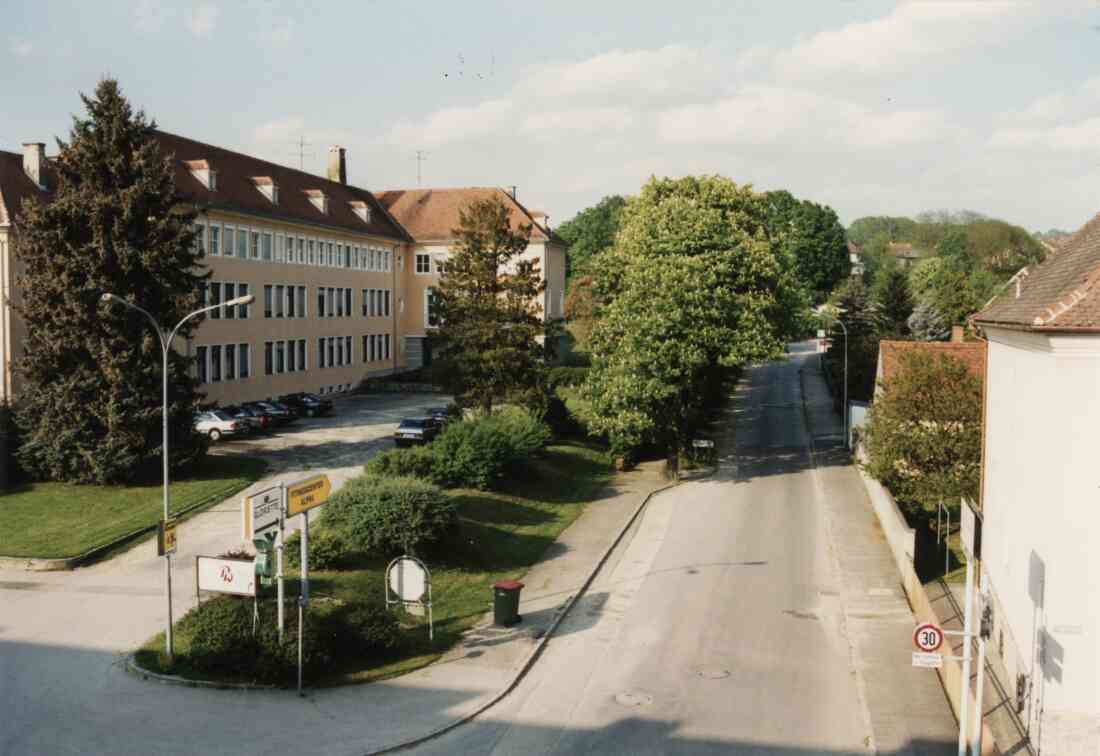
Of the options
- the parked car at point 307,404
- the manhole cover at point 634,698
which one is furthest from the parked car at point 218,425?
the manhole cover at point 634,698

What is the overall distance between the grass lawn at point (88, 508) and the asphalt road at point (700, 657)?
1246 cm

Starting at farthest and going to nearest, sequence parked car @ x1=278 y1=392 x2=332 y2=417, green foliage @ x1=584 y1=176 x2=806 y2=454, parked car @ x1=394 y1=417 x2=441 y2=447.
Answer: parked car @ x1=278 y1=392 x2=332 y2=417
parked car @ x1=394 y1=417 x2=441 y2=447
green foliage @ x1=584 y1=176 x2=806 y2=454

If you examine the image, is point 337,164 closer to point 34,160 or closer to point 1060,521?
point 34,160

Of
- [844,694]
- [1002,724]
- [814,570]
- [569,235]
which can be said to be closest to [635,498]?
[814,570]

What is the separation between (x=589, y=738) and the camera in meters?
15.7

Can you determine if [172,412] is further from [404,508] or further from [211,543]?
[404,508]

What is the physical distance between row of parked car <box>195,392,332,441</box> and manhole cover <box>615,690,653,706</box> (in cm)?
2346

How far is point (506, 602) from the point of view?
68.3ft

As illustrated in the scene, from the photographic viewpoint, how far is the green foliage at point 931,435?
2783 cm

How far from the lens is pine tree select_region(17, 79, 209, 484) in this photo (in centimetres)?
3109

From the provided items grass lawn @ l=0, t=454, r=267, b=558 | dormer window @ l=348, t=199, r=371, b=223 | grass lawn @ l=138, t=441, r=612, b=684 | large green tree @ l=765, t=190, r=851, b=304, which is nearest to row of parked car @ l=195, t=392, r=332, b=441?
grass lawn @ l=0, t=454, r=267, b=558

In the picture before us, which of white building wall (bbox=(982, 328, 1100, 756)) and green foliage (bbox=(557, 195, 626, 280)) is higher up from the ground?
green foliage (bbox=(557, 195, 626, 280))

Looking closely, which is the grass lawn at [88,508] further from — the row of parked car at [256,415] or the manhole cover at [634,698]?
A: the manhole cover at [634,698]

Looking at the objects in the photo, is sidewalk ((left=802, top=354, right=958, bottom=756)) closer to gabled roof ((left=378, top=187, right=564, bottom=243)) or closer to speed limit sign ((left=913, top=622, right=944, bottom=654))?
speed limit sign ((left=913, top=622, right=944, bottom=654))
